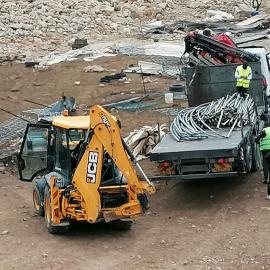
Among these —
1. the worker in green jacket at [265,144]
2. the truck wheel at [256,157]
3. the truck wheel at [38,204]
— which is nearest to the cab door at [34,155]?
the truck wheel at [38,204]

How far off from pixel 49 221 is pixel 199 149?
294 centimetres

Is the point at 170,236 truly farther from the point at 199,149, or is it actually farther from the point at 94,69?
the point at 94,69

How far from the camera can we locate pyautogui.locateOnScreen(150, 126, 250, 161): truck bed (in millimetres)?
13250

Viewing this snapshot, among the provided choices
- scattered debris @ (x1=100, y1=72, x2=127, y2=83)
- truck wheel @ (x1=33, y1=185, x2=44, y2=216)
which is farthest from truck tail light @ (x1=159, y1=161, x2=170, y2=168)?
scattered debris @ (x1=100, y1=72, x2=127, y2=83)

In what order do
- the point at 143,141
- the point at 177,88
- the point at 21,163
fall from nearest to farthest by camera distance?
the point at 21,163 → the point at 143,141 → the point at 177,88

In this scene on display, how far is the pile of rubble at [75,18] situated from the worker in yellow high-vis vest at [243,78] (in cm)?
1949

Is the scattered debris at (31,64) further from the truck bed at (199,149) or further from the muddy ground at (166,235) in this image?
the truck bed at (199,149)

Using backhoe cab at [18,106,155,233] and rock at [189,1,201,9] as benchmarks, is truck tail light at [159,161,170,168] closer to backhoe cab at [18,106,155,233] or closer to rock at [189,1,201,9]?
backhoe cab at [18,106,155,233]

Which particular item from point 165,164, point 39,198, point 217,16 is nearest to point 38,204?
point 39,198

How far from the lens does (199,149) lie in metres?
13.4

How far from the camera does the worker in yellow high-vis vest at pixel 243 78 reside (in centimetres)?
1659

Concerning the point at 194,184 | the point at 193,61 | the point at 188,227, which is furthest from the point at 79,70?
the point at 188,227

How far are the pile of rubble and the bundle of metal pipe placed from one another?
2017 cm

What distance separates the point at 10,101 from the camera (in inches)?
1027
